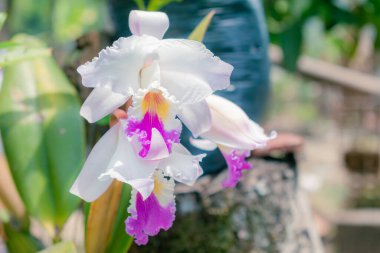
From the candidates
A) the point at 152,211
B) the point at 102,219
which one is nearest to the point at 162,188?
the point at 152,211

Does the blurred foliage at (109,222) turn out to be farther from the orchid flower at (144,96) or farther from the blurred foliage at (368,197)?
the blurred foliage at (368,197)

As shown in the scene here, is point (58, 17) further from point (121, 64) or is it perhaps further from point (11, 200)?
point (121, 64)

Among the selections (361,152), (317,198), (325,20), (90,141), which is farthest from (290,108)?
(90,141)

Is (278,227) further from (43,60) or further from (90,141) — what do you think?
(43,60)

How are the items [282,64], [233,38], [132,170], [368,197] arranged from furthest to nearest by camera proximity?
[368,197]
[282,64]
[233,38]
[132,170]

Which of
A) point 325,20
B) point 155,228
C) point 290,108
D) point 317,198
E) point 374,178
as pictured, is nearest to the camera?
point 155,228

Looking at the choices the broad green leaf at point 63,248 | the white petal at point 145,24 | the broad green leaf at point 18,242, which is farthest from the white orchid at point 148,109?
the broad green leaf at point 18,242

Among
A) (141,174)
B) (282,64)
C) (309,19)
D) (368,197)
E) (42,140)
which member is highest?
(141,174)
